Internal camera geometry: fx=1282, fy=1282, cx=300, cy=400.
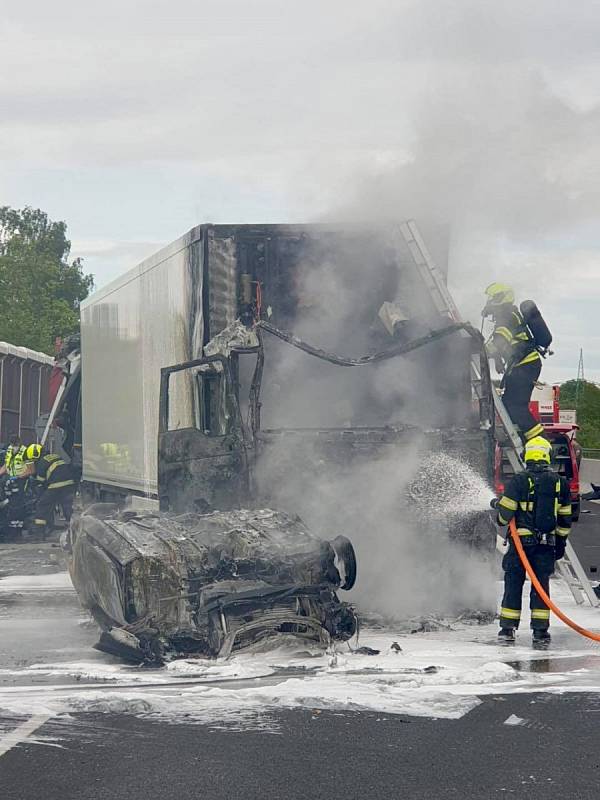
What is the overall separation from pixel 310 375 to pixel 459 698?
4.16m

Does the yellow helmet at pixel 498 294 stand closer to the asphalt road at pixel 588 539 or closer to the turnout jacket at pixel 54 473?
the asphalt road at pixel 588 539

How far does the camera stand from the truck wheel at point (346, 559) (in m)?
9.30

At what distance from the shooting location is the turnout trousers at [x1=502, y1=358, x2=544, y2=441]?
11.5 m

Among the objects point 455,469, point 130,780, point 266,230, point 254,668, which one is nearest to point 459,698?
point 254,668

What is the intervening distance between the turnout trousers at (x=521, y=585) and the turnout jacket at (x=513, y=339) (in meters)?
2.31

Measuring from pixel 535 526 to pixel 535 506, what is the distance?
0.15 metres

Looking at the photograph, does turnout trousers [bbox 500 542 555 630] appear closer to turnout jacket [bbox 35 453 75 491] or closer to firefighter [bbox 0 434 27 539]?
turnout jacket [bbox 35 453 75 491]

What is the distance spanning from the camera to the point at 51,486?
18.2 metres

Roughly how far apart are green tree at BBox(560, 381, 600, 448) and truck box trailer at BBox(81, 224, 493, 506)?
5060cm

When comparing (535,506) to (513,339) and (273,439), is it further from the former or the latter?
(513,339)

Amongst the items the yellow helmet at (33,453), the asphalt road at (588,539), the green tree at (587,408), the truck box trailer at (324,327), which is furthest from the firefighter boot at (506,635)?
the green tree at (587,408)

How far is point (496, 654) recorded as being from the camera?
8.81m

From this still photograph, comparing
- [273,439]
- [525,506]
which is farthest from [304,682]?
[273,439]

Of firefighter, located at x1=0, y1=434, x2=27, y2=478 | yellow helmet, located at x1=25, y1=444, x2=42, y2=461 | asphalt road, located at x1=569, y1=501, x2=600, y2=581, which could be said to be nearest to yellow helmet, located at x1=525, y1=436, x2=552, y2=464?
asphalt road, located at x1=569, y1=501, x2=600, y2=581
